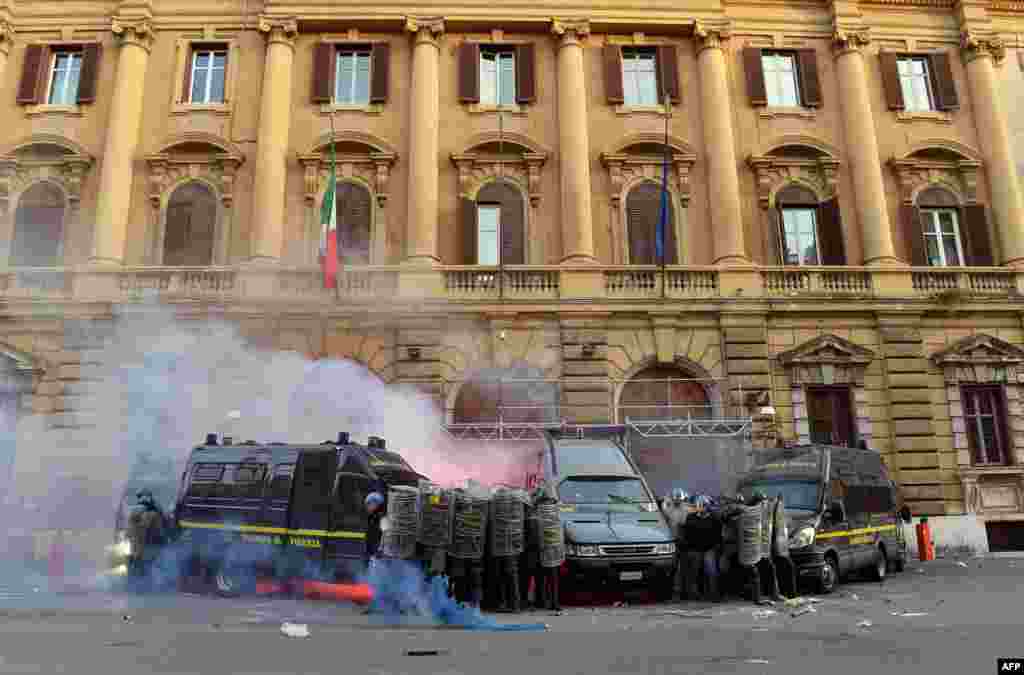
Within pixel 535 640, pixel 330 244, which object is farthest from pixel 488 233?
pixel 535 640

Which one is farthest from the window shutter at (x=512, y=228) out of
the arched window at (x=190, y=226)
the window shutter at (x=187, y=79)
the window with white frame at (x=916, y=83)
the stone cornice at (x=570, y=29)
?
the window with white frame at (x=916, y=83)

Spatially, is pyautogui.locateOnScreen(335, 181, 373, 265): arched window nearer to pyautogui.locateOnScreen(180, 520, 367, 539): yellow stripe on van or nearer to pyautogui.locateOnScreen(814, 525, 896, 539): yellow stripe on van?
pyautogui.locateOnScreen(180, 520, 367, 539): yellow stripe on van

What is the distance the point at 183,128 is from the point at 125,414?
26.9 feet

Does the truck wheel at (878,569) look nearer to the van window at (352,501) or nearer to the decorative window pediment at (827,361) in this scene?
the decorative window pediment at (827,361)

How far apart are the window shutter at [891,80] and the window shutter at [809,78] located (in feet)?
6.47

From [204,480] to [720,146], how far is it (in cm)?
Result: 1570

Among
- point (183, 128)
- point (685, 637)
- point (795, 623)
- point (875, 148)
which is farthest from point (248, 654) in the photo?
point (875, 148)

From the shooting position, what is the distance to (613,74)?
21.5 metres

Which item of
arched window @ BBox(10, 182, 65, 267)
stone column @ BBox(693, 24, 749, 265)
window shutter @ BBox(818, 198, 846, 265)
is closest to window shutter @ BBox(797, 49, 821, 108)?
stone column @ BBox(693, 24, 749, 265)

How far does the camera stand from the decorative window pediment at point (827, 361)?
19031 millimetres

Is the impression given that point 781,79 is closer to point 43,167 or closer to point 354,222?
point 354,222

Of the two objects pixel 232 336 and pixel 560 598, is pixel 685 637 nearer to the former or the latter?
pixel 560 598

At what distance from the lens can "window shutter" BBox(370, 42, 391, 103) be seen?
2105 centimetres

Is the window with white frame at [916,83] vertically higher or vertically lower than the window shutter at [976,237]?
higher
